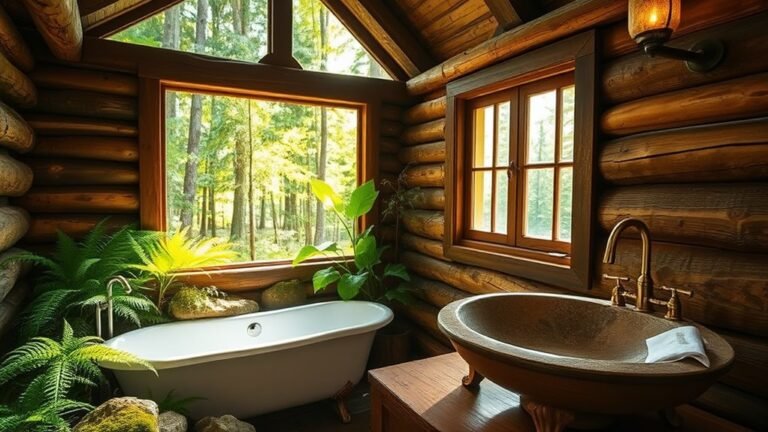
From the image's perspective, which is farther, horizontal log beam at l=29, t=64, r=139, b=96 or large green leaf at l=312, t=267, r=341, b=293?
large green leaf at l=312, t=267, r=341, b=293

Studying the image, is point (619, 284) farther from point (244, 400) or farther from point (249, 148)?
point (249, 148)

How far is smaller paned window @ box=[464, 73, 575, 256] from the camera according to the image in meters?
2.12

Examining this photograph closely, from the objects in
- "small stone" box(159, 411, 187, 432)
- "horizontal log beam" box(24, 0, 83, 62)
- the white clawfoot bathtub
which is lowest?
"small stone" box(159, 411, 187, 432)

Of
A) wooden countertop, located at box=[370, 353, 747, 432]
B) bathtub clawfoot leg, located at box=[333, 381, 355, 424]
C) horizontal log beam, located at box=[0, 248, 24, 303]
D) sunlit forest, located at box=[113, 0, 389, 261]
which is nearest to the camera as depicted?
wooden countertop, located at box=[370, 353, 747, 432]

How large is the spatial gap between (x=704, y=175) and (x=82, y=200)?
10.4 ft

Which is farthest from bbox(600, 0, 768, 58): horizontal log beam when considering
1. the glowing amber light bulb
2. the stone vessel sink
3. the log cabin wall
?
the stone vessel sink

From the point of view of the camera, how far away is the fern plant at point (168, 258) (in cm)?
252

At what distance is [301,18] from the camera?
180 inches

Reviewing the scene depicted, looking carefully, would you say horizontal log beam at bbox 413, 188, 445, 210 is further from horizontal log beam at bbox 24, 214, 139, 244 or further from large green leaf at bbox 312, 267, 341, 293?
horizontal log beam at bbox 24, 214, 139, 244

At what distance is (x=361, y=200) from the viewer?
303 cm

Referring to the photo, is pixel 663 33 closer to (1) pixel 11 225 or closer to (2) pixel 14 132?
(2) pixel 14 132

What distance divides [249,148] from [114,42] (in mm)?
2251

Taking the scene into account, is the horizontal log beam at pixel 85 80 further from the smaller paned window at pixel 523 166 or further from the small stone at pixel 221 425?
the smaller paned window at pixel 523 166

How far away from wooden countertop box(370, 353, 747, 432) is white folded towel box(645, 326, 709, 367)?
22cm
